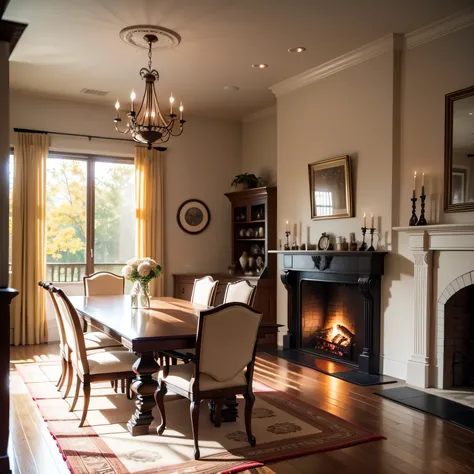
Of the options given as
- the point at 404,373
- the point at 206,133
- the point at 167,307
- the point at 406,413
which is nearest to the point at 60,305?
the point at 167,307

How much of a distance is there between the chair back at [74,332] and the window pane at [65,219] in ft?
11.0

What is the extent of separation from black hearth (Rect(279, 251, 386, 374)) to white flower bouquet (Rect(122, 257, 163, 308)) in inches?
82.4

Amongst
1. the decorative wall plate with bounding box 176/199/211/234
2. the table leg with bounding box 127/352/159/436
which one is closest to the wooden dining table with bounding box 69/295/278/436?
the table leg with bounding box 127/352/159/436

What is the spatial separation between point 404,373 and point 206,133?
478 centimetres

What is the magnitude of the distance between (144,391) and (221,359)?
63 centimetres

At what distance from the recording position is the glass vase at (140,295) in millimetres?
4613

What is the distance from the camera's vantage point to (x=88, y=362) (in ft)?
12.5

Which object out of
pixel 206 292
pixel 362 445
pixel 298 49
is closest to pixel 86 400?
pixel 206 292

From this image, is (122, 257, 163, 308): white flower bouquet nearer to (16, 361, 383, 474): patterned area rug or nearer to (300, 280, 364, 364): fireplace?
(16, 361, 383, 474): patterned area rug

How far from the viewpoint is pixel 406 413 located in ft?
13.6

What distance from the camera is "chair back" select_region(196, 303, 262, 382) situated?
3232 mm

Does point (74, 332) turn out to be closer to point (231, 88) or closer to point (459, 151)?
point (459, 151)

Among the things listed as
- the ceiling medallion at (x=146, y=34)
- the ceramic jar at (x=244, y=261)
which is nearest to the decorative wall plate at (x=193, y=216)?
the ceramic jar at (x=244, y=261)

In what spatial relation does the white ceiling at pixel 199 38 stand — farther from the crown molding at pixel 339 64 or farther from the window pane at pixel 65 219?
the window pane at pixel 65 219
